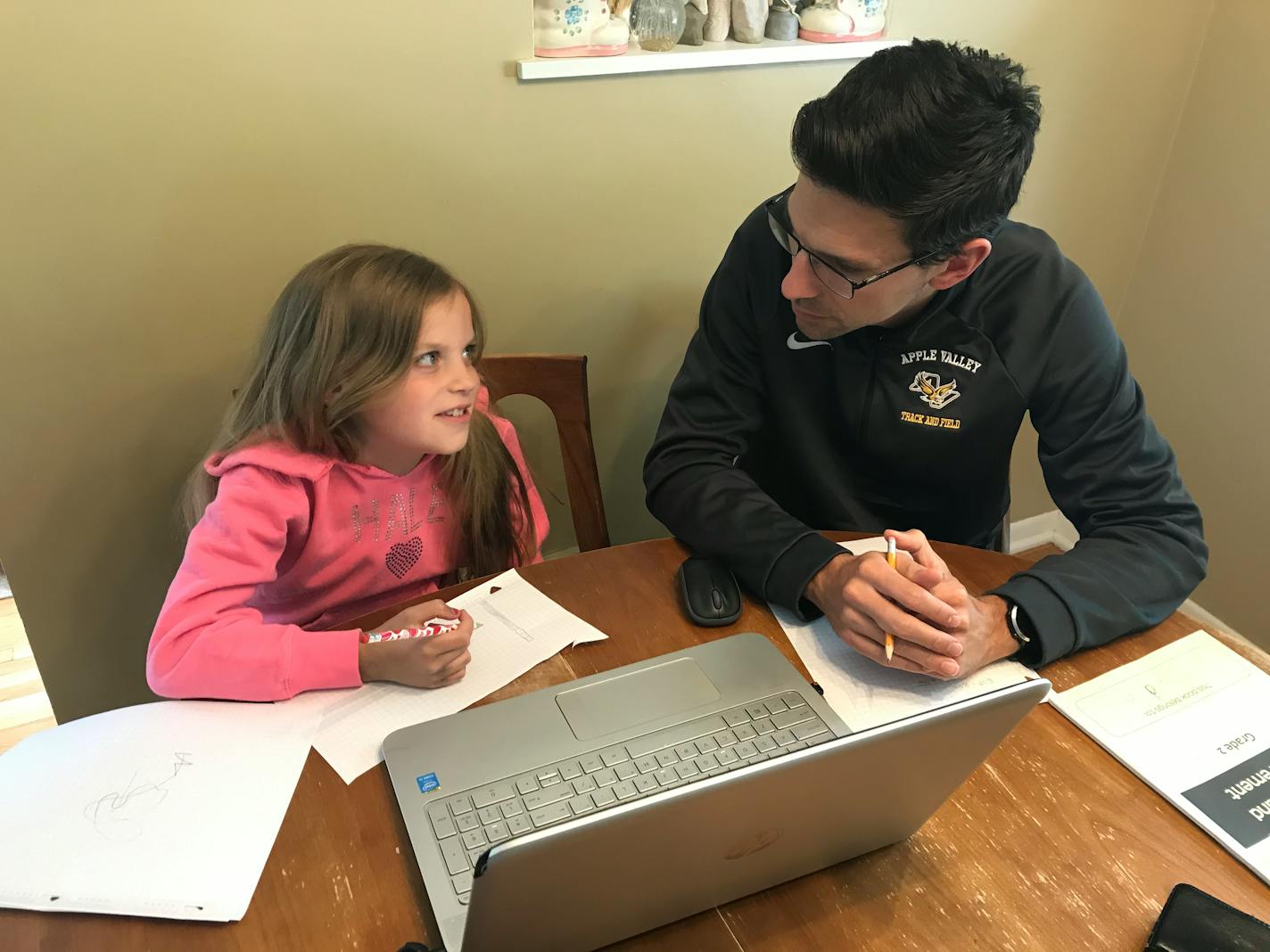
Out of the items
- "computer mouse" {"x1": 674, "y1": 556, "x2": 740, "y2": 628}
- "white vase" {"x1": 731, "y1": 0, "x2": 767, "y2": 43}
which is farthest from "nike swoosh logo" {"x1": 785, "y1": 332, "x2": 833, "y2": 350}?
"white vase" {"x1": 731, "y1": 0, "x2": 767, "y2": 43}

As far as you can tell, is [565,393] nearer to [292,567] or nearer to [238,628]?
[292,567]

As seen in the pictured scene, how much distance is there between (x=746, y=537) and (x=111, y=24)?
1050 mm

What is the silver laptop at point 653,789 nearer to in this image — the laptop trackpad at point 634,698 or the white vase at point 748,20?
the laptop trackpad at point 634,698

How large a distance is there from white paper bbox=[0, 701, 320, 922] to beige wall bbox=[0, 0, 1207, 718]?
2.20 feet

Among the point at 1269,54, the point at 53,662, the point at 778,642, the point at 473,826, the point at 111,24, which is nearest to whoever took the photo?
the point at 473,826

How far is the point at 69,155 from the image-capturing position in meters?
1.21

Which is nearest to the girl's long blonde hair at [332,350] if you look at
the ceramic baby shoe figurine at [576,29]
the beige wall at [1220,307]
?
the ceramic baby shoe figurine at [576,29]

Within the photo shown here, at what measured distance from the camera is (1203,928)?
0.73 m

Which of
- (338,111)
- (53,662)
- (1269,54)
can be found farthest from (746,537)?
(1269,54)

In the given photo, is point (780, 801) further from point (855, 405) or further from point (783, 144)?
point (783, 144)

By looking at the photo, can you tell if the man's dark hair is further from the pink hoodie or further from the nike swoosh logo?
the pink hoodie

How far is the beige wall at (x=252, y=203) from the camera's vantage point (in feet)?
4.02

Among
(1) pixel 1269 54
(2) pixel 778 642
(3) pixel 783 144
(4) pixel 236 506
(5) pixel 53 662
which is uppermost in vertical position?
(1) pixel 1269 54

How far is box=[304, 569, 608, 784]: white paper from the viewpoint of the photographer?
87cm
